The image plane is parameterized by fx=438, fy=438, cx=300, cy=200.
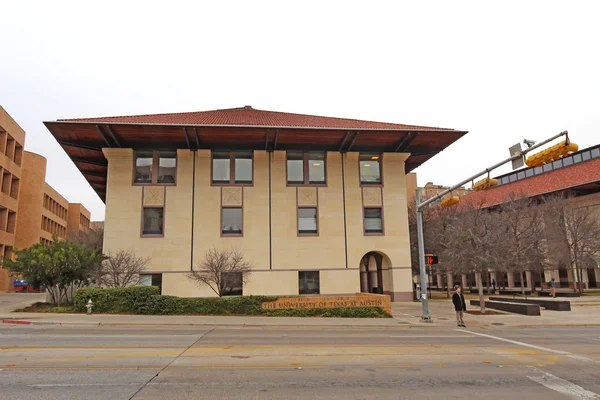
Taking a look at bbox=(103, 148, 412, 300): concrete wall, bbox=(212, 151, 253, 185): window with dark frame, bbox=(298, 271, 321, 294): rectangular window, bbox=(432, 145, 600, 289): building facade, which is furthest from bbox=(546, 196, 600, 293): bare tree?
bbox=(212, 151, 253, 185): window with dark frame

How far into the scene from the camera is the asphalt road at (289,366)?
7.80 metres

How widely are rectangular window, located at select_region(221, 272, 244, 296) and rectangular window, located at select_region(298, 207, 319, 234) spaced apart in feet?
18.4

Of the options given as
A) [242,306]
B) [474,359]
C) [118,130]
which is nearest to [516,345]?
[474,359]

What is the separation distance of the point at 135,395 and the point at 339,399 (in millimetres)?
3428

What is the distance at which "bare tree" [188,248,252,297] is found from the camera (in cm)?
2837

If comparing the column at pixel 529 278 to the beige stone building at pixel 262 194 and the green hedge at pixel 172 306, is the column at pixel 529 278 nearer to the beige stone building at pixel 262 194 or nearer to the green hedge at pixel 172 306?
the beige stone building at pixel 262 194

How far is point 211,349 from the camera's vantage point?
12.3 metres

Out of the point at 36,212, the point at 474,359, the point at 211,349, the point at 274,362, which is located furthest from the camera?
the point at 36,212

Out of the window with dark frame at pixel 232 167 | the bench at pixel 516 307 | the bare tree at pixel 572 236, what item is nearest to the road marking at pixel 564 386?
the bench at pixel 516 307

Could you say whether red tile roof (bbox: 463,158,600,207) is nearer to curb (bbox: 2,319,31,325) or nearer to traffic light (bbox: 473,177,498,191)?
traffic light (bbox: 473,177,498,191)

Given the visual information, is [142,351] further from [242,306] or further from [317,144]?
[317,144]

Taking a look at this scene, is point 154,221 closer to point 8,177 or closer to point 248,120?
point 248,120

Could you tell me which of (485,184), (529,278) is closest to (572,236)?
(529,278)

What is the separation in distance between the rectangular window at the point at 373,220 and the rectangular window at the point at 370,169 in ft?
7.18
